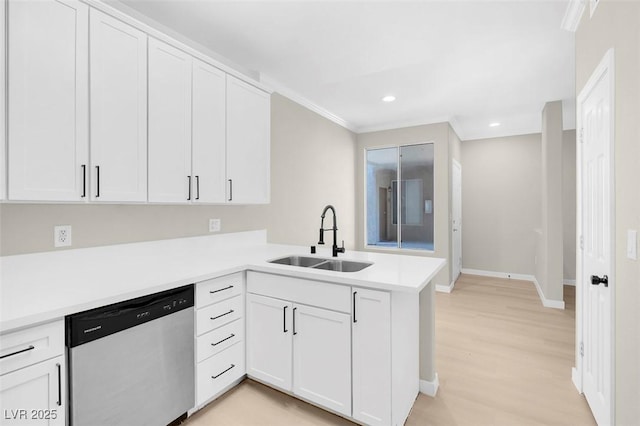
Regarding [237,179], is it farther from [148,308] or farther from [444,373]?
[444,373]

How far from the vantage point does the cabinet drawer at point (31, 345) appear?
1059 millimetres

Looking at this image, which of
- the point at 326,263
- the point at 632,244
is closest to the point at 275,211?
the point at 326,263

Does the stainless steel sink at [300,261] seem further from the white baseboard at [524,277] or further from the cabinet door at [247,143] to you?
the white baseboard at [524,277]

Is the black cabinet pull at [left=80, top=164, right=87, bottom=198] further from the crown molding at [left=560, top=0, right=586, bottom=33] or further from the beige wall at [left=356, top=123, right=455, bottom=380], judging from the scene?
the beige wall at [left=356, top=123, right=455, bottom=380]

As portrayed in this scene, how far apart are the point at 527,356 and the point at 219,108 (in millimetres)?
3316

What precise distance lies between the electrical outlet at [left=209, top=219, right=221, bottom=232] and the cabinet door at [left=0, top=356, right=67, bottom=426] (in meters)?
1.49

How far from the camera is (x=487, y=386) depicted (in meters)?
2.15

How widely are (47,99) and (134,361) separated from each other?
4.37 feet

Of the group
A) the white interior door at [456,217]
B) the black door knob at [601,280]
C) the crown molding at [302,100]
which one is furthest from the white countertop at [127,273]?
the white interior door at [456,217]

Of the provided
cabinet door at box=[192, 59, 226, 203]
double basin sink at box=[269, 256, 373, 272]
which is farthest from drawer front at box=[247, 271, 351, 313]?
cabinet door at box=[192, 59, 226, 203]

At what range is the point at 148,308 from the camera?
150 cm

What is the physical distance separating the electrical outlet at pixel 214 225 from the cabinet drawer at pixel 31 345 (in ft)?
4.78

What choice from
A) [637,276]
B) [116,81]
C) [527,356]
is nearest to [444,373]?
[527,356]

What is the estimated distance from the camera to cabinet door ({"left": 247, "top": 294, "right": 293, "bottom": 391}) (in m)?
1.90
